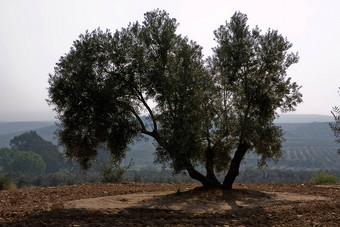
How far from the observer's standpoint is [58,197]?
63.8 ft

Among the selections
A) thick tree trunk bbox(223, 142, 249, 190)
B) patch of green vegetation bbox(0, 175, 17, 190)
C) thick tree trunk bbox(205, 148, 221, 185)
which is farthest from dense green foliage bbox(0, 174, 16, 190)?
thick tree trunk bbox(223, 142, 249, 190)

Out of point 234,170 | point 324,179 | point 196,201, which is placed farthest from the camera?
point 324,179

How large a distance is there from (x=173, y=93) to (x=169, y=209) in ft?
20.4

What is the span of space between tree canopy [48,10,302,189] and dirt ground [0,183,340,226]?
83.5 inches

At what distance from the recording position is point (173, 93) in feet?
58.5

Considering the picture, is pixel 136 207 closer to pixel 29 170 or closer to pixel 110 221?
pixel 110 221

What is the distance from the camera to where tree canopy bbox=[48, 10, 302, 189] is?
17328mm

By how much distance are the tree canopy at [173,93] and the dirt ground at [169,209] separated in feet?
6.96

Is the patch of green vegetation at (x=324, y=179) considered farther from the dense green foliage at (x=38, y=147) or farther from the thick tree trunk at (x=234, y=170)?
the dense green foliage at (x=38, y=147)

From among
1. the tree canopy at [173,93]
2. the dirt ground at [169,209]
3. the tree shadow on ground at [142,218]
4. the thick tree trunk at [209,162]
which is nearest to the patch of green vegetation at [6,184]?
the dirt ground at [169,209]

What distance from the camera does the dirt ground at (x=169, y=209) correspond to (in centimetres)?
1298

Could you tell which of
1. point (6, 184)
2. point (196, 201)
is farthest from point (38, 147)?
point (196, 201)

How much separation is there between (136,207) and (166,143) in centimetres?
353

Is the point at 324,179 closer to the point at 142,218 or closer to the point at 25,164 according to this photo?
the point at 142,218
